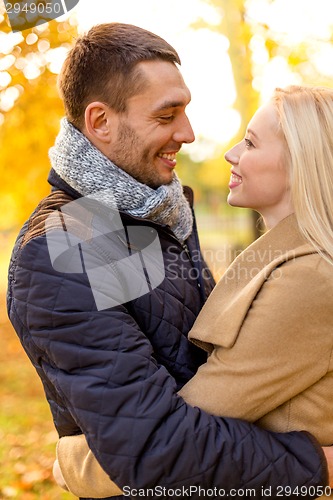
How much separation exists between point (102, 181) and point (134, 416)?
0.86 meters

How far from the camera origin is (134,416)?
1.79 m

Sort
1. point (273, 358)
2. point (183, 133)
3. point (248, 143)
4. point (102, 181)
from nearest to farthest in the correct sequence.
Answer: point (273, 358) → point (102, 181) → point (248, 143) → point (183, 133)

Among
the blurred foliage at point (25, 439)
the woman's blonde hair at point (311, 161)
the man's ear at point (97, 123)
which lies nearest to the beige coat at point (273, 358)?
the woman's blonde hair at point (311, 161)

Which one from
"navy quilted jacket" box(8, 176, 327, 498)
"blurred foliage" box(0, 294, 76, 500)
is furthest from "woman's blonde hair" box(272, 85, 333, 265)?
"blurred foliage" box(0, 294, 76, 500)

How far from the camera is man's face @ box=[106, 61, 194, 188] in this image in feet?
7.80

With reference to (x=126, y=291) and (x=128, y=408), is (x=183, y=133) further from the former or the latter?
(x=128, y=408)

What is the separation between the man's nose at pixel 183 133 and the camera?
250cm

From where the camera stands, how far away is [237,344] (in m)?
1.93

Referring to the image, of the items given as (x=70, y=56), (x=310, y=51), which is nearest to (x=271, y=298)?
(x=70, y=56)

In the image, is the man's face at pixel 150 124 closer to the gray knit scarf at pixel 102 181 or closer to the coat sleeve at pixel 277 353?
the gray knit scarf at pixel 102 181

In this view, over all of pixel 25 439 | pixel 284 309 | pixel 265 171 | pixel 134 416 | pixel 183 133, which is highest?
pixel 183 133

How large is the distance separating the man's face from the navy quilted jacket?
0.59 meters

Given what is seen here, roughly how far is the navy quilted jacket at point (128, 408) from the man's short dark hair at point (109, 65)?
68cm

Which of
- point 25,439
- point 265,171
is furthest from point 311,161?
point 25,439
